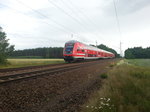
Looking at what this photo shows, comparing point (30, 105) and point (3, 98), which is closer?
point (30, 105)

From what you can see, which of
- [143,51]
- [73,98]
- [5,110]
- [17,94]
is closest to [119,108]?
[73,98]

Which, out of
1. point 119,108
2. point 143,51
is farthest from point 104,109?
point 143,51

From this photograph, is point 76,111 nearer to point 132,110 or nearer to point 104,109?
point 104,109

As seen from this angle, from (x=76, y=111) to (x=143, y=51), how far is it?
73.7 meters

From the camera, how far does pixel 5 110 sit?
3248mm

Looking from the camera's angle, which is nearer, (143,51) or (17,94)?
(17,94)

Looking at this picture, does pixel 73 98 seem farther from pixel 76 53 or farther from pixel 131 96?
pixel 76 53

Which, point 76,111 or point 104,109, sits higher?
point 104,109

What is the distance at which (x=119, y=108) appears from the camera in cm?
306

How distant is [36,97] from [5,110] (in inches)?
48.5

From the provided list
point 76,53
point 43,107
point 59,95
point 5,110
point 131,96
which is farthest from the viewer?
point 76,53

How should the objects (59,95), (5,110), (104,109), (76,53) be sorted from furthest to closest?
(76,53)
(59,95)
(5,110)
(104,109)

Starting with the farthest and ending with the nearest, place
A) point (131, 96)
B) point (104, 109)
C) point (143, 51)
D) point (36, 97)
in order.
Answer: point (143, 51) < point (36, 97) < point (131, 96) < point (104, 109)

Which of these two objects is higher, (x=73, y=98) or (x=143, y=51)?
(x=143, y=51)
